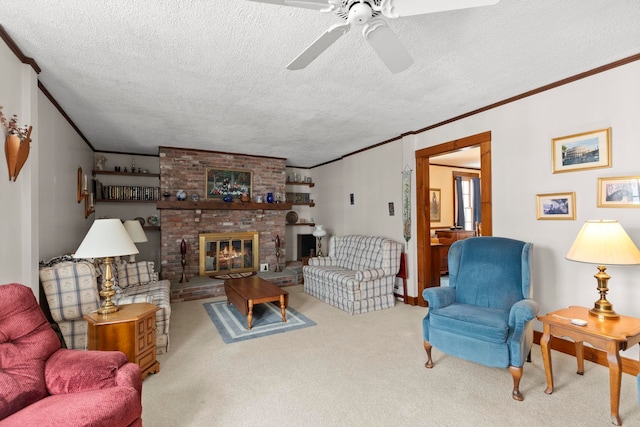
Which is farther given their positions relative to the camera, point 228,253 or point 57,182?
point 228,253

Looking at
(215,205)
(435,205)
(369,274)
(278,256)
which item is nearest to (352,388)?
(369,274)

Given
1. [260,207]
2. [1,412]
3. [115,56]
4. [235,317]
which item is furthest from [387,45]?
[260,207]

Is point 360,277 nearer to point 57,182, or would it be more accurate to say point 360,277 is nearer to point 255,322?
point 255,322

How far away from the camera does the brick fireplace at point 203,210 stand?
549 centimetres

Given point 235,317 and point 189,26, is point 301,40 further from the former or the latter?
point 235,317

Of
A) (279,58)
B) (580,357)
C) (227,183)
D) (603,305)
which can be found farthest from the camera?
(227,183)

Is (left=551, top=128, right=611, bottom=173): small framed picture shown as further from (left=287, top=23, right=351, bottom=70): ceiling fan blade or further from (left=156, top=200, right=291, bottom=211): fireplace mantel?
(left=156, top=200, right=291, bottom=211): fireplace mantel

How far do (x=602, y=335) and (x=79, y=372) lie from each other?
306cm

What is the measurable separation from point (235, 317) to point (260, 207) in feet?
8.33

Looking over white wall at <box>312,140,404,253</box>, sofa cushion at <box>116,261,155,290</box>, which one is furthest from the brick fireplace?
sofa cushion at <box>116,261,155,290</box>

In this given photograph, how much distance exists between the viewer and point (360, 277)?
4.29 metres

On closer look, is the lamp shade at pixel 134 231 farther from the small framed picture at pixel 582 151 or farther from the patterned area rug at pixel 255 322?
the small framed picture at pixel 582 151

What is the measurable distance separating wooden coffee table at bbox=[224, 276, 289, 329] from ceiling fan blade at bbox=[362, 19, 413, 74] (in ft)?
9.17

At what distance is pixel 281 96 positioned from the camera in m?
3.23
